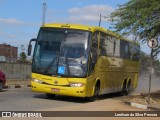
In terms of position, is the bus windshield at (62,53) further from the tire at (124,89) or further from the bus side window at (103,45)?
the tire at (124,89)

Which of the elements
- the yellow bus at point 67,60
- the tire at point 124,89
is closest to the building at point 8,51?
the tire at point 124,89

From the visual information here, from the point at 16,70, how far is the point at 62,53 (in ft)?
65.7

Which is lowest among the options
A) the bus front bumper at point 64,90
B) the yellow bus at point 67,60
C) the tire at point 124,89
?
the tire at point 124,89

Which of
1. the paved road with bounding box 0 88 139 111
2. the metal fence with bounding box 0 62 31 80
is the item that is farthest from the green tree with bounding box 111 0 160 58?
the metal fence with bounding box 0 62 31 80

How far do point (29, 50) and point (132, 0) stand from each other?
17.6ft

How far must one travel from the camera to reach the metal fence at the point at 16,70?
117 feet

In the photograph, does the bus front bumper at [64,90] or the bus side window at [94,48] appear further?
the bus side window at [94,48]

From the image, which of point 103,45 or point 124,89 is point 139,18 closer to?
point 103,45

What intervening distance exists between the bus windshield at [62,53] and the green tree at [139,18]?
6.92 feet

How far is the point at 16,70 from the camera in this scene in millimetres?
37938

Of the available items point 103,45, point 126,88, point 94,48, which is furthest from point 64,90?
point 126,88

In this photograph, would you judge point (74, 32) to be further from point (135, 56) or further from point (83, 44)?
point (135, 56)

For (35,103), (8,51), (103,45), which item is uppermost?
(103,45)

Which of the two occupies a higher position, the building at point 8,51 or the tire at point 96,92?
the building at point 8,51
